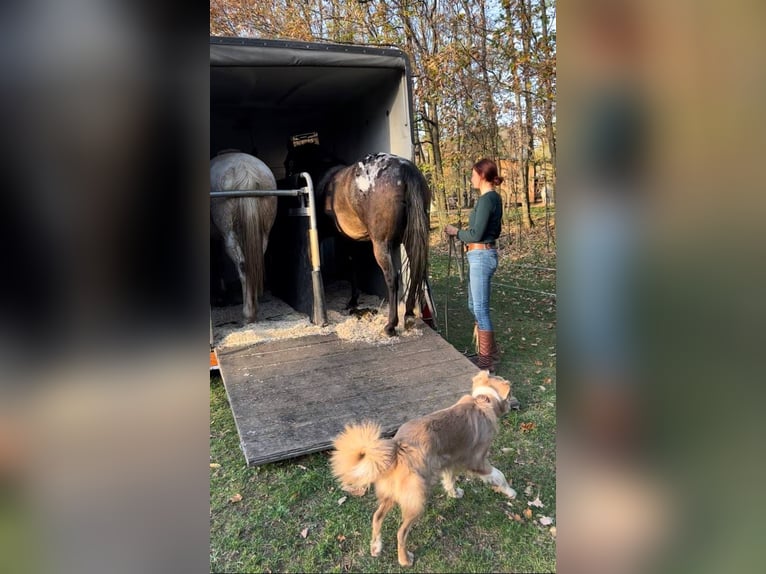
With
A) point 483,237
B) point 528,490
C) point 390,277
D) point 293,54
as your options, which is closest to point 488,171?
point 483,237

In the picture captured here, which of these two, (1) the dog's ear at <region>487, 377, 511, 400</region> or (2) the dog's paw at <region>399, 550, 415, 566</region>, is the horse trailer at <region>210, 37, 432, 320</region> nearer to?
(1) the dog's ear at <region>487, 377, 511, 400</region>

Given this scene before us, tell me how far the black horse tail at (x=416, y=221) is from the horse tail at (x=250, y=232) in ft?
4.74

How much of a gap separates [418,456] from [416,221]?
2.47 m

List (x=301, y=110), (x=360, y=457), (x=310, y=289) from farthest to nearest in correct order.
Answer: (x=301, y=110) → (x=310, y=289) → (x=360, y=457)

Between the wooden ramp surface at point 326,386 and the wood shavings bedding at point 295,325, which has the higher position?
the wood shavings bedding at point 295,325

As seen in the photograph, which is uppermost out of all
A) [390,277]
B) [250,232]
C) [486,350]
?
[250,232]

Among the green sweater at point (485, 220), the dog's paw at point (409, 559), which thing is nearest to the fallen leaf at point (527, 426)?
the dog's paw at point (409, 559)

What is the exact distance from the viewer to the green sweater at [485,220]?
358 cm

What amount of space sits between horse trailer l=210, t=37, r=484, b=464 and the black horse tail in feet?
2.13

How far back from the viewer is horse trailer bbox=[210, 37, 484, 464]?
3.01 meters

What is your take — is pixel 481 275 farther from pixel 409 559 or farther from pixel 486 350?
pixel 409 559

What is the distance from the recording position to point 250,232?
423 centimetres

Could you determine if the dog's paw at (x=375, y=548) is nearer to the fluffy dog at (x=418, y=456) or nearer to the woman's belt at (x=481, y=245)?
the fluffy dog at (x=418, y=456)
